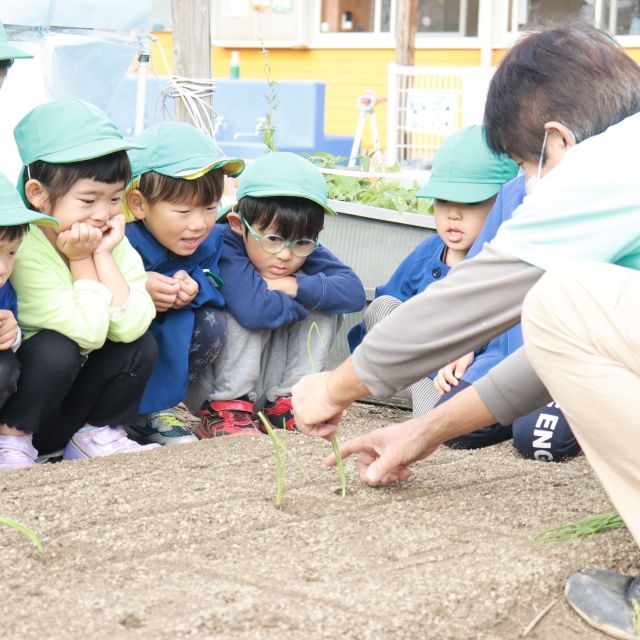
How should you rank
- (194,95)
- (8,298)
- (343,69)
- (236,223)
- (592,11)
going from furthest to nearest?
(343,69) < (592,11) < (194,95) < (236,223) < (8,298)

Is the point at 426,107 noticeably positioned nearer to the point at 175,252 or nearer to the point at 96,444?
the point at 175,252

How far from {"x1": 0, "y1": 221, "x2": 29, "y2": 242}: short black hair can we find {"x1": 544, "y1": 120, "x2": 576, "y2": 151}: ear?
4.60 feet

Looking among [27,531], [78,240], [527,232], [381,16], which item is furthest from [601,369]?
[381,16]

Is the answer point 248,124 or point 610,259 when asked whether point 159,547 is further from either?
point 248,124

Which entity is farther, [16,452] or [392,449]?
[16,452]

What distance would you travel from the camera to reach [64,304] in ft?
9.75

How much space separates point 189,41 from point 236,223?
1336 millimetres

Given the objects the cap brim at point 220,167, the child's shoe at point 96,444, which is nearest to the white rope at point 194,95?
the cap brim at point 220,167

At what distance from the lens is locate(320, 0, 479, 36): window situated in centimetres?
1246

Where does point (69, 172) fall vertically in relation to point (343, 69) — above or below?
above

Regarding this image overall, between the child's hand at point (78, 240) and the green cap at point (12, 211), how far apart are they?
0.62 feet

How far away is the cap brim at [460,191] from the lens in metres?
3.75

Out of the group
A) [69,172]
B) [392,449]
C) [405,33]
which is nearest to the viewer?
[392,449]

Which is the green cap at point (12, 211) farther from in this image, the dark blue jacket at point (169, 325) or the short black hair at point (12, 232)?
the dark blue jacket at point (169, 325)
